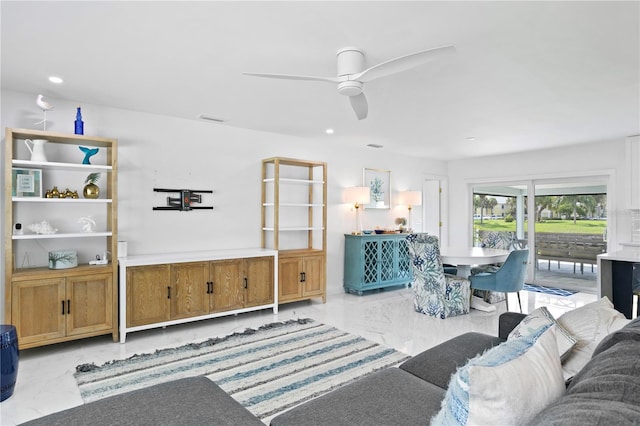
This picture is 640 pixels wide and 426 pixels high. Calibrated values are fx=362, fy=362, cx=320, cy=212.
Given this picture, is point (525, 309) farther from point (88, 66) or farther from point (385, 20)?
point (88, 66)

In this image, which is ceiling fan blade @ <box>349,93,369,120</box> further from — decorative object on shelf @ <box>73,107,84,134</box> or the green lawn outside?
the green lawn outside

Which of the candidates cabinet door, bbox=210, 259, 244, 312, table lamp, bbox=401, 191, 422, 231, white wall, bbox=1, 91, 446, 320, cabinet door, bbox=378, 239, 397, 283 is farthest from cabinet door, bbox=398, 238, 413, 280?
cabinet door, bbox=210, 259, 244, 312

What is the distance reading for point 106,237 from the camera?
12.8 ft

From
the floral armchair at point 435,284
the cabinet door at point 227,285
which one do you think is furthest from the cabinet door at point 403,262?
the cabinet door at point 227,285

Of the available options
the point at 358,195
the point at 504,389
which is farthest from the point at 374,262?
the point at 504,389

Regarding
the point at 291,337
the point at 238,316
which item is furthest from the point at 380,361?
the point at 238,316

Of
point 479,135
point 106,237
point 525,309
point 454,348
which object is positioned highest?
point 479,135

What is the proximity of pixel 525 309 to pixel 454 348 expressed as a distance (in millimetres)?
3425

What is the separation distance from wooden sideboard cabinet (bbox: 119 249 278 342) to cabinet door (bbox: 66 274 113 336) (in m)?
0.12

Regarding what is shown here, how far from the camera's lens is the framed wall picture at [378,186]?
6.42 m

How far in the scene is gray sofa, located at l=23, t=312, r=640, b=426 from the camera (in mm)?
946

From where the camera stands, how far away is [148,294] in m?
3.75

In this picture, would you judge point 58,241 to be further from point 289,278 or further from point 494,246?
point 494,246

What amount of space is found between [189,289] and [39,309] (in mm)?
1302
